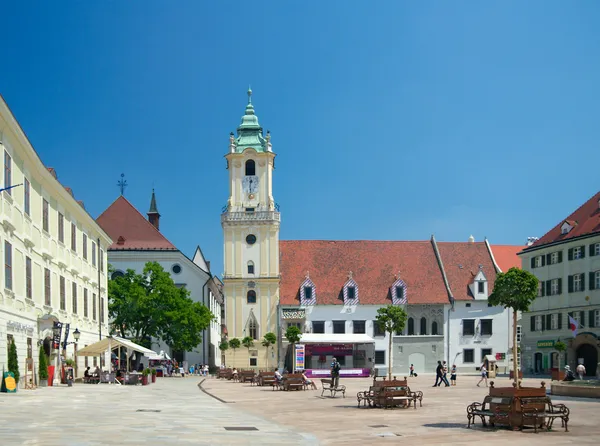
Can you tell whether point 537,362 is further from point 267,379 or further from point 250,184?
point 267,379

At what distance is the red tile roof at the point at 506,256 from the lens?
301ft

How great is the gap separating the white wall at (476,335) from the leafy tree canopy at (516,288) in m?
48.1

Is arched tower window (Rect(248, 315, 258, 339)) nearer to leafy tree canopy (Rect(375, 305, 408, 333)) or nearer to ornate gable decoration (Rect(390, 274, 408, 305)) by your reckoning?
ornate gable decoration (Rect(390, 274, 408, 305))

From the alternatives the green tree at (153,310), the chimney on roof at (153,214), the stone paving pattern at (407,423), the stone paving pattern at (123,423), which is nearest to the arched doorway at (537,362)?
the green tree at (153,310)

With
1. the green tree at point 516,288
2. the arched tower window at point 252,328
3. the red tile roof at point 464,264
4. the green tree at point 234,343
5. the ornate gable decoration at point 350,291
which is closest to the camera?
the green tree at point 516,288

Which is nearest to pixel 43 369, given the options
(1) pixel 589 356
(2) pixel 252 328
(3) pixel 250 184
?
(1) pixel 589 356

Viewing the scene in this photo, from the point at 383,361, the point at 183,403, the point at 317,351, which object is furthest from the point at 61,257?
the point at 383,361

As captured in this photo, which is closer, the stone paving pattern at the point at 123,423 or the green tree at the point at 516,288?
the stone paving pattern at the point at 123,423

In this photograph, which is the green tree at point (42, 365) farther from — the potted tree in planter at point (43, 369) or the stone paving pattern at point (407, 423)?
the stone paving pattern at point (407, 423)

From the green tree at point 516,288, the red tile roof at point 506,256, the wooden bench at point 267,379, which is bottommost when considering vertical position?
the wooden bench at point 267,379

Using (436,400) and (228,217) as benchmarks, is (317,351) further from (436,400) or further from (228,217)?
(436,400)

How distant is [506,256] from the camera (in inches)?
3693

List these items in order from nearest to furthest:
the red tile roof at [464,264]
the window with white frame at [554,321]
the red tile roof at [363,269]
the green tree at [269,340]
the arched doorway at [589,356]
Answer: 1. the arched doorway at [589,356]
2. the window with white frame at [554,321]
3. the green tree at [269,340]
4. the red tile roof at [363,269]
5. the red tile roof at [464,264]

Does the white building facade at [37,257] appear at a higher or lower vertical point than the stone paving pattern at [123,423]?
higher
